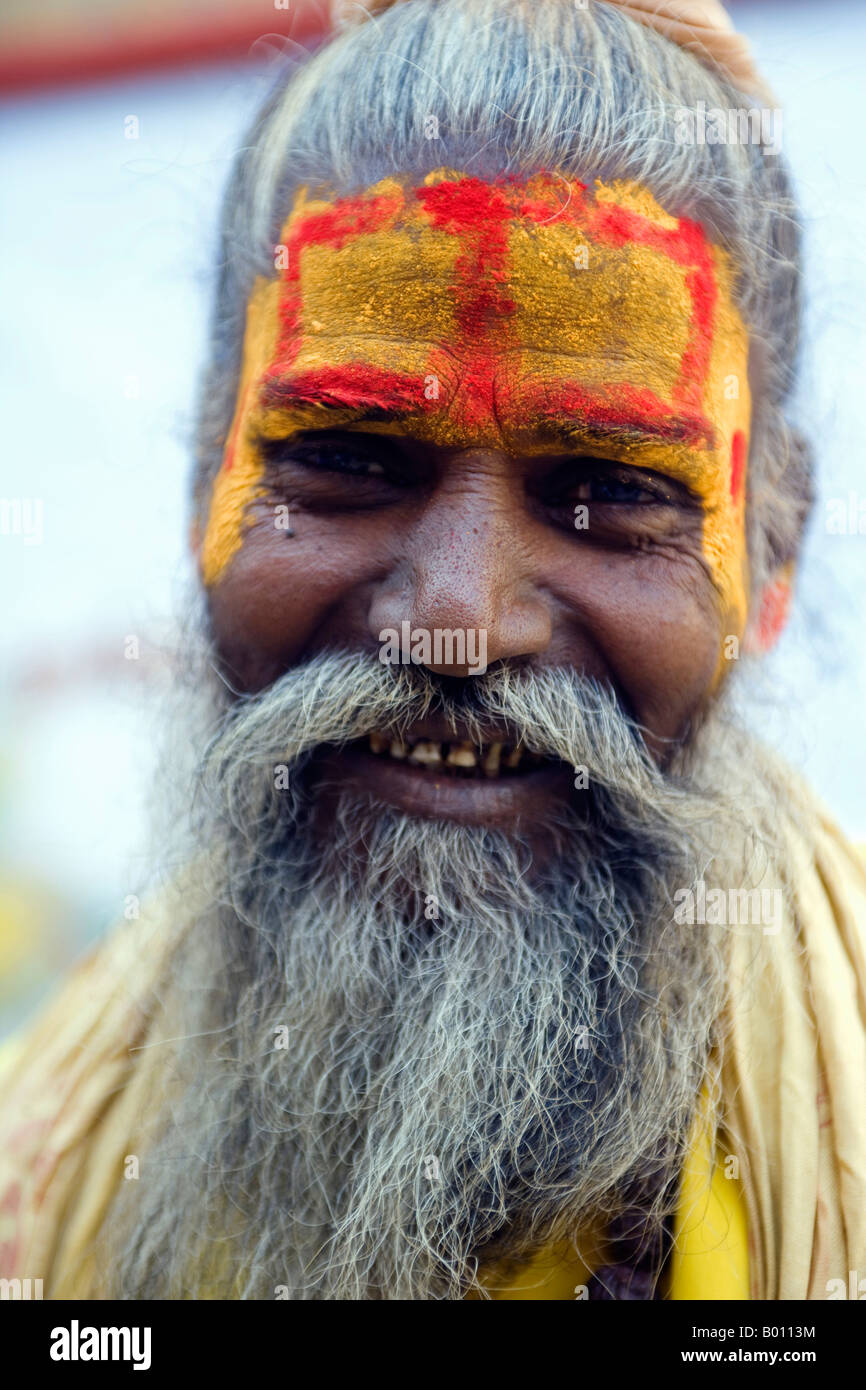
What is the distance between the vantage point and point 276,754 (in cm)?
140

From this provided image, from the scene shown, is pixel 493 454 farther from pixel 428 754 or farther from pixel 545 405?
pixel 428 754

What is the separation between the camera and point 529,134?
52.0 inches

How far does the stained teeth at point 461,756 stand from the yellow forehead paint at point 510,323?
38cm

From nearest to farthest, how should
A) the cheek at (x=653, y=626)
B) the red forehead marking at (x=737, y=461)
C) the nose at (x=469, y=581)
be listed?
the nose at (x=469, y=581) → the cheek at (x=653, y=626) → the red forehead marking at (x=737, y=461)

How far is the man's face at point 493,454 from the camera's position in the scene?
4.18 feet

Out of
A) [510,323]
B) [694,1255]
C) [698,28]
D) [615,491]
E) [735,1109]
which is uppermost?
[698,28]

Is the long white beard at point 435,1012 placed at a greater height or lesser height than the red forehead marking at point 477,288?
lesser

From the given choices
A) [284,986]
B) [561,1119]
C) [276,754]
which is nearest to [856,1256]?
[561,1119]

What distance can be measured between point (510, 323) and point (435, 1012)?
34.2 inches

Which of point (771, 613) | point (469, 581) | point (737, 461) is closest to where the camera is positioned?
point (469, 581)

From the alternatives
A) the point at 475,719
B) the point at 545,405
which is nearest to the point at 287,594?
the point at 475,719

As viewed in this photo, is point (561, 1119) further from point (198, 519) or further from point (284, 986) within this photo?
point (198, 519)

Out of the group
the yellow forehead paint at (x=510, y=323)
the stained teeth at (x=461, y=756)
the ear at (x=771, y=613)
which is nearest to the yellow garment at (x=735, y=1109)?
the ear at (x=771, y=613)

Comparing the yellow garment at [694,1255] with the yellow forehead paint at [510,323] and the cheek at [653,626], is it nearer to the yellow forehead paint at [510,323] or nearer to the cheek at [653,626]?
the cheek at [653,626]
